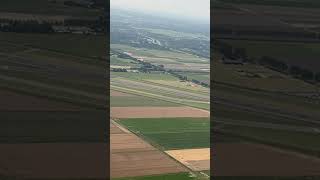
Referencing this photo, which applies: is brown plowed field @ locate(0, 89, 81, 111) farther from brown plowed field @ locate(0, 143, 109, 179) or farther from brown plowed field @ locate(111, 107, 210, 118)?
brown plowed field @ locate(111, 107, 210, 118)

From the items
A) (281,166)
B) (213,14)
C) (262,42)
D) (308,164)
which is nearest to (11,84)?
(213,14)

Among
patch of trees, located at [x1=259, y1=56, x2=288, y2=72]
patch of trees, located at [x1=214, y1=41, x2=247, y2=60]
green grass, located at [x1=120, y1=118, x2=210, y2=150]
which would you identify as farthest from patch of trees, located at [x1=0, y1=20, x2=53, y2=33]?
green grass, located at [x1=120, y1=118, x2=210, y2=150]

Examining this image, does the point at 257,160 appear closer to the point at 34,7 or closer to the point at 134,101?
the point at 34,7

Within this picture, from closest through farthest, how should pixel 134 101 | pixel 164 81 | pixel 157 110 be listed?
pixel 157 110, pixel 134 101, pixel 164 81

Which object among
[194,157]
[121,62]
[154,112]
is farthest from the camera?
[121,62]

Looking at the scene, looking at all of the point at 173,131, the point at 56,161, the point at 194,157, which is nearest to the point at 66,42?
the point at 56,161

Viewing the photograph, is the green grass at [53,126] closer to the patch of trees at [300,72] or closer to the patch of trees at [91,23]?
the patch of trees at [91,23]
